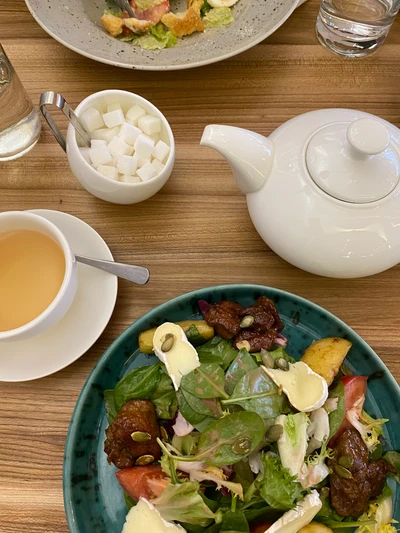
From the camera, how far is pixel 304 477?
71 centimetres

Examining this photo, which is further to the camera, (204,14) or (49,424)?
(204,14)

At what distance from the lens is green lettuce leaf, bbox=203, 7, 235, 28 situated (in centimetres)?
112

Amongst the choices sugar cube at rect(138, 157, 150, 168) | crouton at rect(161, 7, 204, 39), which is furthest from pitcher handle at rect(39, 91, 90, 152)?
crouton at rect(161, 7, 204, 39)

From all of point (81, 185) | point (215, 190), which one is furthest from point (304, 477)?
point (81, 185)

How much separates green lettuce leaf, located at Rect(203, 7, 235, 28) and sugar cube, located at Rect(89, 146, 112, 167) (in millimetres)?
445

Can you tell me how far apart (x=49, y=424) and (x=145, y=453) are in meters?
0.21

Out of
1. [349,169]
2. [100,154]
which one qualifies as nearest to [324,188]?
[349,169]

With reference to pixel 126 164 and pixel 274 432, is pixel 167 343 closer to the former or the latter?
pixel 274 432

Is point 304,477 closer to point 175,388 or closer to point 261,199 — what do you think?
point 175,388

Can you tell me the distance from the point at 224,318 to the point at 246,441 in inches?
7.8

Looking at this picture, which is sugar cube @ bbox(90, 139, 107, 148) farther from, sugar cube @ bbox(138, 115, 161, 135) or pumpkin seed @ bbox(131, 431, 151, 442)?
pumpkin seed @ bbox(131, 431, 151, 442)

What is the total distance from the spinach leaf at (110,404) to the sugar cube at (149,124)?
494 mm

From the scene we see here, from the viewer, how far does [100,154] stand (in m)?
0.90

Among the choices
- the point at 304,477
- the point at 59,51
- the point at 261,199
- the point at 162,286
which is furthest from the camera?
the point at 59,51
